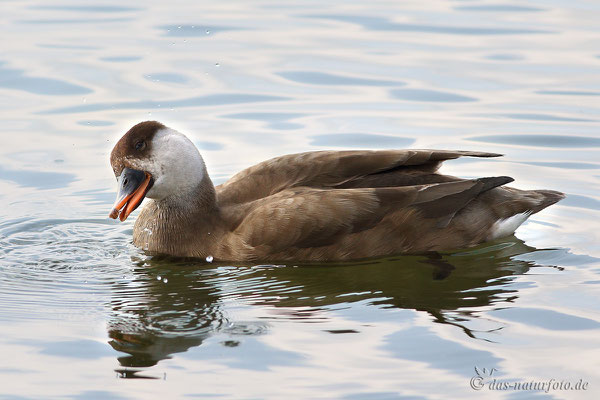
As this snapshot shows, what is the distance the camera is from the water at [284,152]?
6984 millimetres

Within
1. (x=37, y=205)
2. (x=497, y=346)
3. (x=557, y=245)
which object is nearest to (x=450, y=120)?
(x=557, y=245)

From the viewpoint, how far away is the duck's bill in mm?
8930

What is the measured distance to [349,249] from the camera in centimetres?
891

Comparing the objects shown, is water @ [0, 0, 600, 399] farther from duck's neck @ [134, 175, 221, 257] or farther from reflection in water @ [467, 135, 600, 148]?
duck's neck @ [134, 175, 221, 257]

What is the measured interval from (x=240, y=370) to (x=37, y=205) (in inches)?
172

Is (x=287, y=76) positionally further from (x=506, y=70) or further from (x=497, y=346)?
(x=497, y=346)

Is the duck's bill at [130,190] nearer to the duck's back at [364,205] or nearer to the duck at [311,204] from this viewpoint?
the duck at [311,204]

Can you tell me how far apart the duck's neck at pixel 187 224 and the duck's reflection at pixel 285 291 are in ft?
0.47

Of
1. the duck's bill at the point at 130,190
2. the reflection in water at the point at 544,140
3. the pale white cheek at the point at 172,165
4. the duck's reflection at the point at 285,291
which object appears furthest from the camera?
the reflection in water at the point at 544,140
